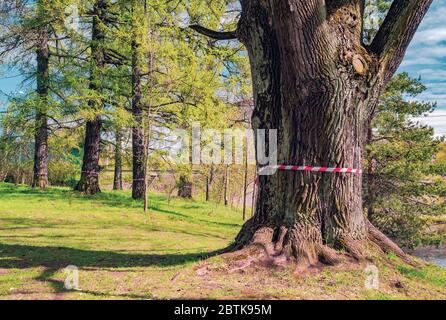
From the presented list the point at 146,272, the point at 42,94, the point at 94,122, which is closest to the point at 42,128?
the point at 42,94

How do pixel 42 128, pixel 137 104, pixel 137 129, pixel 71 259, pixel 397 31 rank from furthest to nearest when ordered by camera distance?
pixel 42 128
pixel 137 129
pixel 137 104
pixel 71 259
pixel 397 31

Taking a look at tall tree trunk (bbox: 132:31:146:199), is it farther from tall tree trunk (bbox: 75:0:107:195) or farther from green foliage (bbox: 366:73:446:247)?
green foliage (bbox: 366:73:446:247)

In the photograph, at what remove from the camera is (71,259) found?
790 centimetres

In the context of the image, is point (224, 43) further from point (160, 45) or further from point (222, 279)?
point (222, 279)

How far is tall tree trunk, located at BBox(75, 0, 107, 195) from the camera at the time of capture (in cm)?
1961

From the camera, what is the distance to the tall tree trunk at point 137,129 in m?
19.3

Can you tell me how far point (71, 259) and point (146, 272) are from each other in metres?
1.91

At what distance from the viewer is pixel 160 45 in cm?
1722

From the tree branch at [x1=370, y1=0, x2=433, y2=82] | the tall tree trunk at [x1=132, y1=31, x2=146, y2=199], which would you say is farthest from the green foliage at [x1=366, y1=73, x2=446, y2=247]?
the tree branch at [x1=370, y1=0, x2=433, y2=82]

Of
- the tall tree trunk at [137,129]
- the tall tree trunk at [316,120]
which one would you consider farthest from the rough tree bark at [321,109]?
the tall tree trunk at [137,129]

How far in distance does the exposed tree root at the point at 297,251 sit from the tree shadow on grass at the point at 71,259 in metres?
0.93

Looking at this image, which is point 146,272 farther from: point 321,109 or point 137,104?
point 137,104

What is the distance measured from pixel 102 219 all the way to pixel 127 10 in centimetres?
979
